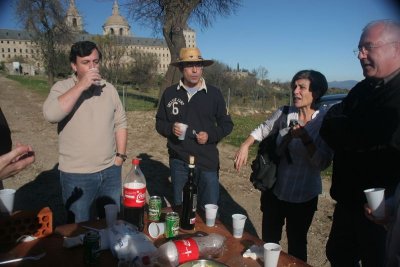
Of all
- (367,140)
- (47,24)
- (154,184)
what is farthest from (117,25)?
(367,140)

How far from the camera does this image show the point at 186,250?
1.81m

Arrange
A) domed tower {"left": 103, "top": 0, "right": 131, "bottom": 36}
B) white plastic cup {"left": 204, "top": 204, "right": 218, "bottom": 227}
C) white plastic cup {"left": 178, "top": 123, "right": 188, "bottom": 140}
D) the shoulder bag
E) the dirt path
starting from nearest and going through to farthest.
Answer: white plastic cup {"left": 204, "top": 204, "right": 218, "bottom": 227} → the shoulder bag → white plastic cup {"left": 178, "top": 123, "right": 188, "bottom": 140} → the dirt path → domed tower {"left": 103, "top": 0, "right": 131, "bottom": 36}

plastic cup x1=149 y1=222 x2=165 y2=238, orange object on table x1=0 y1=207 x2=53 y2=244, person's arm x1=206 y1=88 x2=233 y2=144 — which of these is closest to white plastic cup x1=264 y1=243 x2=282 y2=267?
plastic cup x1=149 y1=222 x2=165 y2=238

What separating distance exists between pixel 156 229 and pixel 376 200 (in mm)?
1393

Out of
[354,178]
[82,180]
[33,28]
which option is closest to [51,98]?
[82,180]

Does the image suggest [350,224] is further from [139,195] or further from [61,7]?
[61,7]

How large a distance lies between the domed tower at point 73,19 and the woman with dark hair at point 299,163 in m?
36.0

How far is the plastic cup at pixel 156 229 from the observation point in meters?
2.19

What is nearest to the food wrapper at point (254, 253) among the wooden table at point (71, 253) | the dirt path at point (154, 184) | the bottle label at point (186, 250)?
the wooden table at point (71, 253)

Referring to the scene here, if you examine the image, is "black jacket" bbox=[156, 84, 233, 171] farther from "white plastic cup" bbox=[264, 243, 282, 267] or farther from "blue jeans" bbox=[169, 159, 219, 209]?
"white plastic cup" bbox=[264, 243, 282, 267]

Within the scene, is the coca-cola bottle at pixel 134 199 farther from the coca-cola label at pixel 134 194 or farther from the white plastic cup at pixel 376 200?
the white plastic cup at pixel 376 200

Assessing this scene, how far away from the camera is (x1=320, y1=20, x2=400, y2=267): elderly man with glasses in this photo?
2238 millimetres

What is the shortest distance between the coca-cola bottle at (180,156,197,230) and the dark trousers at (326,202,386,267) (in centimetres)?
126

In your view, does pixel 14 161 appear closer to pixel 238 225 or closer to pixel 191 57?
pixel 238 225
